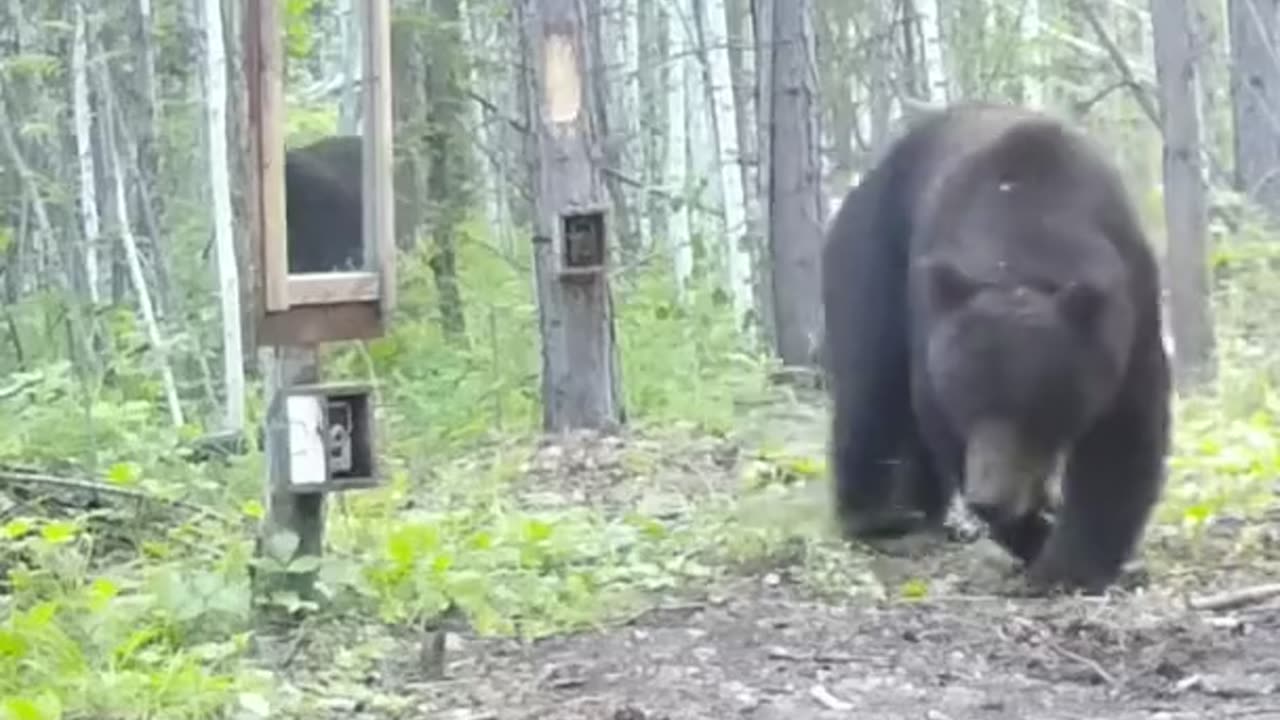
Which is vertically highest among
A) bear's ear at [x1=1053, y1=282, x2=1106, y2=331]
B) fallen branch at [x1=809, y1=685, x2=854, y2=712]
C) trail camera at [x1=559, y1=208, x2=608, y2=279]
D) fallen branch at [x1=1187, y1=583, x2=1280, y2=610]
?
trail camera at [x1=559, y1=208, x2=608, y2=279]

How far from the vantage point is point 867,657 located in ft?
17.4

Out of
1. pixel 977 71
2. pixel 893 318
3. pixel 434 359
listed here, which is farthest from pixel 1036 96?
pixel 893 318

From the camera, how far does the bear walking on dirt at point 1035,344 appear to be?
6125 millimetres

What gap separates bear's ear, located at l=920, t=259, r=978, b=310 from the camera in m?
6.21

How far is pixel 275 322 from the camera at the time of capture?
5.47m

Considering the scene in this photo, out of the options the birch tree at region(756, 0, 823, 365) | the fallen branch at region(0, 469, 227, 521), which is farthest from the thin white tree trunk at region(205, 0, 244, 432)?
the birch tree at region(756, 0, 823, 365)

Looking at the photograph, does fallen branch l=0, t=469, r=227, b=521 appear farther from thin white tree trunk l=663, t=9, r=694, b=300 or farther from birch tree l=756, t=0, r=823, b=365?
thin white tree trunk l=663, t=9, r=694, b=300

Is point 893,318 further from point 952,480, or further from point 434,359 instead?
point 434,359

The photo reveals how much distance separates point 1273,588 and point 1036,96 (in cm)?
2177

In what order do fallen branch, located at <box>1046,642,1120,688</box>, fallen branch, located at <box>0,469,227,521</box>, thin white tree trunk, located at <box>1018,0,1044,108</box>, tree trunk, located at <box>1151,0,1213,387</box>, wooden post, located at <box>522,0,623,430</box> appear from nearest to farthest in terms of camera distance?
fallen branch, located at <box>1046,642,1120,688</box> → fallen branch, located at <box>0,469,227,521</box> → wooden post, located at <box>522,0,623,430</box> → tree trunk, located at <box>1151,0,1213,387</box> → thin white tree trunk, located at <box>1018,0,1044,108</box>

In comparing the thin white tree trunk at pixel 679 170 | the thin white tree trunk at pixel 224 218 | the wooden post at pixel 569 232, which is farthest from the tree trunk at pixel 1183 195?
the thin white tree trunk at pixel 679 170

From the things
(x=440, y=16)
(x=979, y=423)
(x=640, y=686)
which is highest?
(x=440, y=16)

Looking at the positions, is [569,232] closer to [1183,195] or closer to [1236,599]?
[1183,195]

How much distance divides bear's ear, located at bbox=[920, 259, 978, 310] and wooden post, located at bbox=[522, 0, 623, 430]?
324cm
